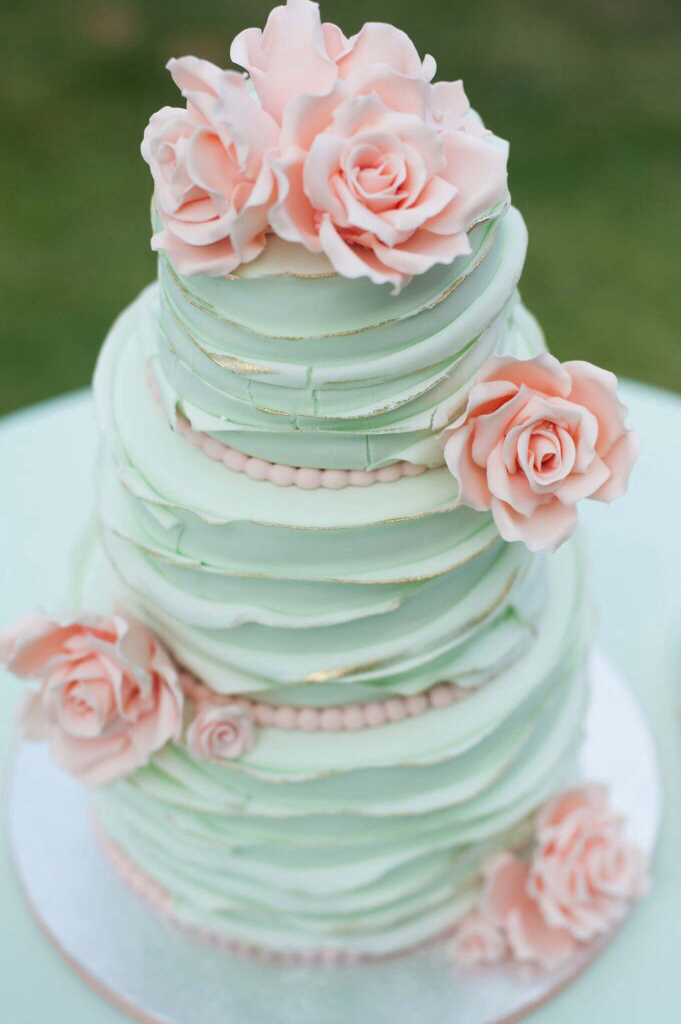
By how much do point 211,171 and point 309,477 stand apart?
385 mm

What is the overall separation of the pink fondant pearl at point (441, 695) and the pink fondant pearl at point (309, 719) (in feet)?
0.54

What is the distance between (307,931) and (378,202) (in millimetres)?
1178

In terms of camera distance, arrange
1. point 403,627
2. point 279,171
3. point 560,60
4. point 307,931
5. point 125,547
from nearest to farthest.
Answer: point 279,171
point 403,627
point 125,547
point 307,931
point 560,60

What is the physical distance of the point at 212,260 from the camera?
134cm

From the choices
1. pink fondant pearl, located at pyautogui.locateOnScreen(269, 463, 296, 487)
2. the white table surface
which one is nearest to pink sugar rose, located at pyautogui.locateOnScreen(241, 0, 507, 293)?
pink fondant pearl, located at pyautogui.locateOnScreen(269, 463, 296, 487)

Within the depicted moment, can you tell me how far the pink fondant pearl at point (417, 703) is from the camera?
1711 mm

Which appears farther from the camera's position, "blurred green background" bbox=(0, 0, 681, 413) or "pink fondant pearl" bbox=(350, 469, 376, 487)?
"blurred green background" bbox=(0, 0, 681, 413)

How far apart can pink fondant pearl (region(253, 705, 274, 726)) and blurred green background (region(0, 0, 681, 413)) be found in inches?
122

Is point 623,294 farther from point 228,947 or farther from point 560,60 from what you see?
point 228,947

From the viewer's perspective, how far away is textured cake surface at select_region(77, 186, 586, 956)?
141cm

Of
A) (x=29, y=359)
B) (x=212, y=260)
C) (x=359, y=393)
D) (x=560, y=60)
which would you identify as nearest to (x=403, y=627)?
(x=359, y=393)

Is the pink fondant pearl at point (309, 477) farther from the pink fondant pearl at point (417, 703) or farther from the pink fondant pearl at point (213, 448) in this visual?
the pink fondant pearl at point (417, 703)

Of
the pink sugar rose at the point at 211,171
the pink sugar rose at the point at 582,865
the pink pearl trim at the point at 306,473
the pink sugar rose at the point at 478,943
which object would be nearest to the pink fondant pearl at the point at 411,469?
the pink pearl trim at the point at 306,473

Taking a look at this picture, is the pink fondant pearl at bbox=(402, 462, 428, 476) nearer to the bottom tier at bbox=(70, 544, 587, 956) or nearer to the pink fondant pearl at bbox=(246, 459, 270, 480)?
the pink fondant pearl at bbox=(246, 459, 270, 480)
